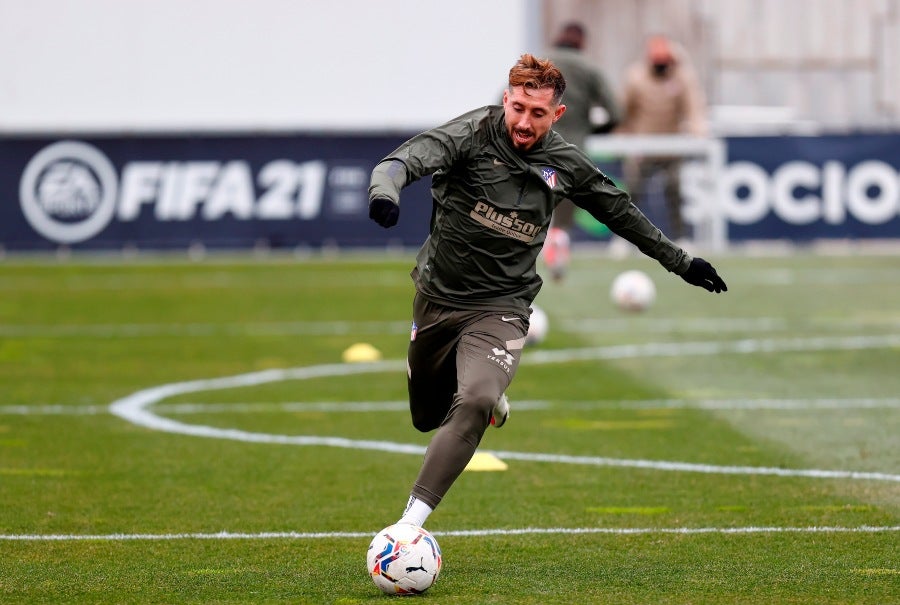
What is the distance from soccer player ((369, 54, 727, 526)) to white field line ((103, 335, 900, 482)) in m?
1.59

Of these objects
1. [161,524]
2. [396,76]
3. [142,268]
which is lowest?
[142,268]

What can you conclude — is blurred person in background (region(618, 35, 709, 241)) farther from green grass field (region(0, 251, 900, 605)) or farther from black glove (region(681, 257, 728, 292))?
black glove (region(681, 257, 728, 292))

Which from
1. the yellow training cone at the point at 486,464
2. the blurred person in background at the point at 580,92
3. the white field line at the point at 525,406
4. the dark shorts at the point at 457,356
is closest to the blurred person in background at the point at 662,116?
the blurred person in background at the point at 580,92

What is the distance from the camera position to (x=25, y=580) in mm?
5770

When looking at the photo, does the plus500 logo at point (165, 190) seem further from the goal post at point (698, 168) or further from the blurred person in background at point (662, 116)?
the blurred person in background at point (662, 116)

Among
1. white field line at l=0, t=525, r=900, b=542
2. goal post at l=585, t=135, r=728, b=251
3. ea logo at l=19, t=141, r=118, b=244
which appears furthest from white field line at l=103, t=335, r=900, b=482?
ea logo at l=19, t=141, r=118, b=244

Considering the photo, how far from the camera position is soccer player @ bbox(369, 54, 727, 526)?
6375mm

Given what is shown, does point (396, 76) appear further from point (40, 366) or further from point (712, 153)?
point (40, 366)

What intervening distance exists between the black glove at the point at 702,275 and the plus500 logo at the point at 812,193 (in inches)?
692

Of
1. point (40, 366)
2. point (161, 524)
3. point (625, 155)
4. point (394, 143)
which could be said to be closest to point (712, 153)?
point (625, 155)

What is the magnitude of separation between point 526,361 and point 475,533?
227 inches

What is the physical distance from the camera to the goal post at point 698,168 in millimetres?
23438

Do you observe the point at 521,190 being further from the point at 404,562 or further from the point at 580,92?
the point at 580,92

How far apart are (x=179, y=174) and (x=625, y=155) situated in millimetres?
6441
